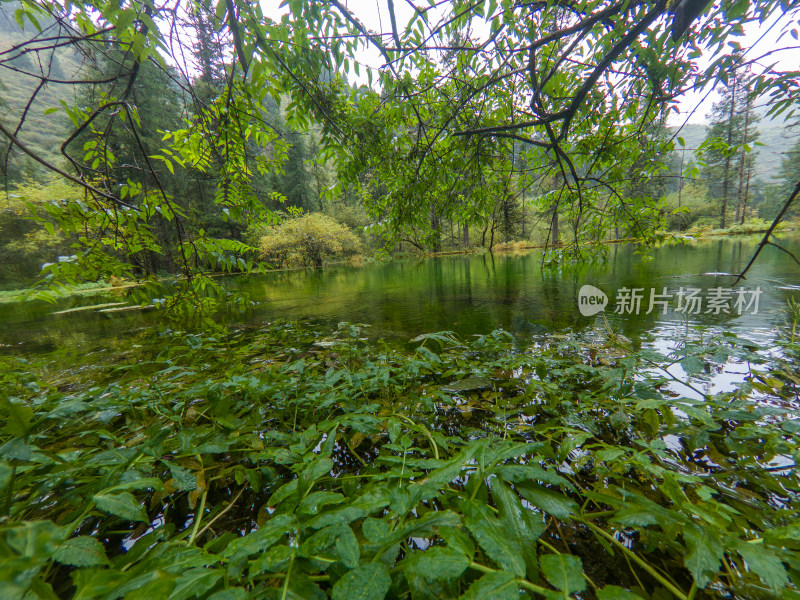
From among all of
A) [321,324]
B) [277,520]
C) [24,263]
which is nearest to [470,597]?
[277,520]

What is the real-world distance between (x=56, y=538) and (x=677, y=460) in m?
A: 2.07

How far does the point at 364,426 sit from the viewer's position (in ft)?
4.07

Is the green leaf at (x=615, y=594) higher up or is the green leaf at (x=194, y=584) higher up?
the green leaf at (x=194, y=584)

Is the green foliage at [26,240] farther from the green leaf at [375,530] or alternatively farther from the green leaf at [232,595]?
the green leaf at [375,530]

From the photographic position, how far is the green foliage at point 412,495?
55cm

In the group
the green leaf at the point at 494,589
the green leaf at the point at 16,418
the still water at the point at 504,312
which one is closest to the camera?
the green leaf at the point at 494,589

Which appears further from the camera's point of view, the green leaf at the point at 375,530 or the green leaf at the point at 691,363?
the green leaf at the point at 691,363

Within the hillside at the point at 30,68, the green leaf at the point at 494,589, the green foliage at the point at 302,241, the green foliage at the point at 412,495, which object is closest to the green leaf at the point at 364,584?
the green foliage at the point at 412,495

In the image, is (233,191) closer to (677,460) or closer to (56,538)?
(56,538)

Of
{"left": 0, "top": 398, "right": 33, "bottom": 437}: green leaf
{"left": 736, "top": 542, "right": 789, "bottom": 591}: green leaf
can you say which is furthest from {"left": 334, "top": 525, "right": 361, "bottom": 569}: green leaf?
{"left": 0, "top": 398, "right": 33, "bottom": 437}: green leaf

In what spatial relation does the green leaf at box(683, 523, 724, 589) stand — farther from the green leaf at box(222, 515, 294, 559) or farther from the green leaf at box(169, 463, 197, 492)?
the green leaf at box(169, 463, 197, 492)

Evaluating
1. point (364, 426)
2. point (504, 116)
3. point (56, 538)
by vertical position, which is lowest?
point (364, 426)
